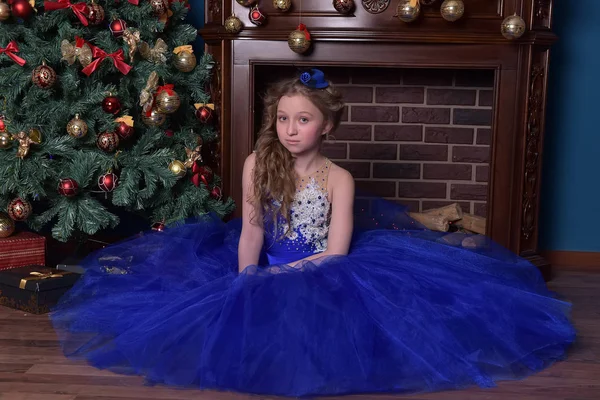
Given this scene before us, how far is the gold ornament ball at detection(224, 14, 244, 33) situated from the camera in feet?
11.0

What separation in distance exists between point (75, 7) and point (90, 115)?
43cm

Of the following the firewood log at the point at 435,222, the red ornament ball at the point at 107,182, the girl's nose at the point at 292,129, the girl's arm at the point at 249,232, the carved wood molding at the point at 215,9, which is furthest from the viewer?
the firewood log at the point at 435,222

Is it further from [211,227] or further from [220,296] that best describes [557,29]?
[220,296]

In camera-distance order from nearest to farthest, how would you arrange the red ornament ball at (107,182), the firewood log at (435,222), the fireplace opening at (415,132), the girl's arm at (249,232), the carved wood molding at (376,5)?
the girl's arm at (249,232), the red ornament ball at (107,182), the carved wood molding at (376,5), the firewood log at (435,222), the fireplace opening at (415,132)

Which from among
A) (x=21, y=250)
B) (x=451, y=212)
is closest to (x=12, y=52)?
(x=21, y=250)

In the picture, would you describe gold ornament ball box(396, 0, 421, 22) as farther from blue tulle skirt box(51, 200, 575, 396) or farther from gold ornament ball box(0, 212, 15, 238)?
gold ornament ball box(0, 212, 15, 238)

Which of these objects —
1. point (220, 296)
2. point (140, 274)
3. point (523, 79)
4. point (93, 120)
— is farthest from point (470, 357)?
point (93, 120)

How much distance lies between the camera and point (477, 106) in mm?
3883

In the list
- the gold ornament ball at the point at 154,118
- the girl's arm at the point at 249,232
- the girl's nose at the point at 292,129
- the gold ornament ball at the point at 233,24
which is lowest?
the girl's arm at the point at 249,232

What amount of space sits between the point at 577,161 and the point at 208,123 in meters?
1.84

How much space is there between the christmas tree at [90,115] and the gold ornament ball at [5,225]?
0.30 ft

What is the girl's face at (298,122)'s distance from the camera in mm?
2570

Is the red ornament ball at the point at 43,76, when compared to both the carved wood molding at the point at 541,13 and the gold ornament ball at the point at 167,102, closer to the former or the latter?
the gold ornament ball at the point at 167,102

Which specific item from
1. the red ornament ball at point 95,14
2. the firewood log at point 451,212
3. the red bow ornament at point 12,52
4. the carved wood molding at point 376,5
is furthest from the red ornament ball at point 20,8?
the firewood log at point 451,212
